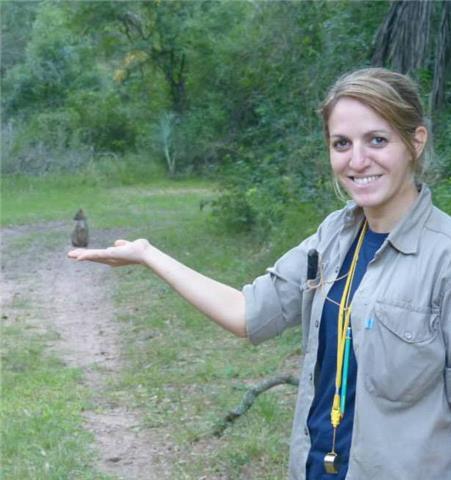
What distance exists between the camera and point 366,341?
7.32ft

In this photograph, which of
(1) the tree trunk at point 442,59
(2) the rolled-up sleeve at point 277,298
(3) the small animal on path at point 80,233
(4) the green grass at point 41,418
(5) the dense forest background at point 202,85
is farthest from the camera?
(3) the small animal on path at point 80,233

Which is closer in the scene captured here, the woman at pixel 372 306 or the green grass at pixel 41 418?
the woman at pixel 372 306

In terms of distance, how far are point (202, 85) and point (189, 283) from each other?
23.8 m

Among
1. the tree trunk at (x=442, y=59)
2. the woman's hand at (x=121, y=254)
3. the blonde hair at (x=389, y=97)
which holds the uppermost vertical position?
the tree trunk at (x=442, y=59)

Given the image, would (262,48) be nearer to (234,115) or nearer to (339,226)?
(234,115)

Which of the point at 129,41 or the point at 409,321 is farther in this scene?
the point at 129,41

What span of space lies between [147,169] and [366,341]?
25.1m

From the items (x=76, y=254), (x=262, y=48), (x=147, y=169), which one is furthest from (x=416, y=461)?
(x=147, y=169)

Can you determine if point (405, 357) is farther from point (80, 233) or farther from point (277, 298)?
point (80, 233)

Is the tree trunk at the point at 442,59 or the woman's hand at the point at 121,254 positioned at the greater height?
the tree trunk at the point at 442,59

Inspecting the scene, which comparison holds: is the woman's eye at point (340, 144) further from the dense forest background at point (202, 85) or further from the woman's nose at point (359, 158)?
the dense forest background at point (202, 85)

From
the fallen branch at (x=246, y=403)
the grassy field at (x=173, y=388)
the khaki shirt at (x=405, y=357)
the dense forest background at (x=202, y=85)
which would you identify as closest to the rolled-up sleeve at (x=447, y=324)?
the khaki shirt at (x=405, y=357)

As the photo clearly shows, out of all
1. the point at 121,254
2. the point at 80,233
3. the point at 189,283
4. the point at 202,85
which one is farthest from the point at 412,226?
the point at 202,85

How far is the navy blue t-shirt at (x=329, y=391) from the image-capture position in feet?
7.64
